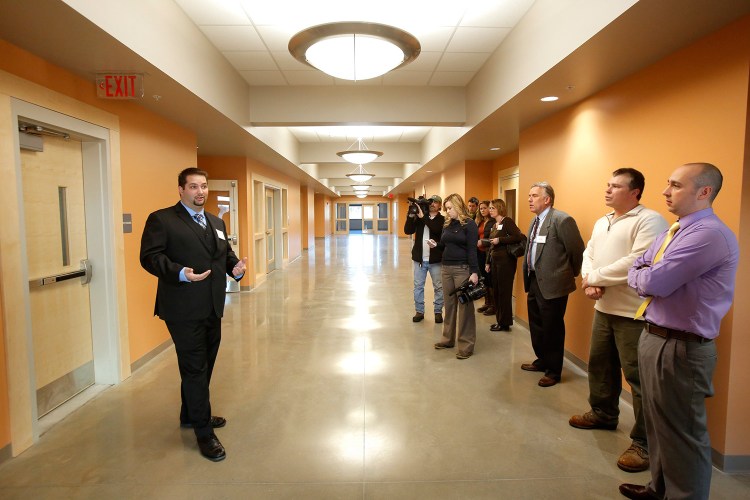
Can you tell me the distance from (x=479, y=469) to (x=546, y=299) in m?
1.61

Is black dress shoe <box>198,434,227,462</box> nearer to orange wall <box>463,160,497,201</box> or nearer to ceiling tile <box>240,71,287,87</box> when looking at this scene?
ceiling tile <box>240,71,287,87</box>

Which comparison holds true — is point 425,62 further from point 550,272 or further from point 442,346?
point 442,346

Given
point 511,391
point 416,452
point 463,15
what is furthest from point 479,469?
point 463,15

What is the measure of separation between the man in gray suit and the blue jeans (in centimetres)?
169

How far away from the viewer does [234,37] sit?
439cm

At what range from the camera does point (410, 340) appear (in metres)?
5.09

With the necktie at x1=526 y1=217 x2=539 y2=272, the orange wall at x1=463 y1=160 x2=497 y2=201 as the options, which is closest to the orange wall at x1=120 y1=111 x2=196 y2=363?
the necktie at x1=526 y1=217 x2=539 y2=272

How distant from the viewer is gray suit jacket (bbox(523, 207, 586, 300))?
3566 millimetres

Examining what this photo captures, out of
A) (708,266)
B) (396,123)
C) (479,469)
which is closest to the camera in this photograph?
(708,266)

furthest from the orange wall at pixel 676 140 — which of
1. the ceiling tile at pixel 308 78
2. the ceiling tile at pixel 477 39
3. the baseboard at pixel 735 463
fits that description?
the ceiling tile at pixel 308 78

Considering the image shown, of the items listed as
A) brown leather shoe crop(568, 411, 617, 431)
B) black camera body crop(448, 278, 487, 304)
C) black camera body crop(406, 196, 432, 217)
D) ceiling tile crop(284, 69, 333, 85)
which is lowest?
brown leather shoe crop(568, 411, 617, 431)

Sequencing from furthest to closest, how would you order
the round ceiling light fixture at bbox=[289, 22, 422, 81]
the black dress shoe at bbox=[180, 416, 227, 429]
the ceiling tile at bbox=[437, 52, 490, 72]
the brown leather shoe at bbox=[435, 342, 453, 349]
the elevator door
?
the ceiling tile at bbox=[437, 52, 490, 72], the brown leather shoe at bbox=[435, 342, 453, 349], the elevator door, the black dress shoe at bbox=[180, 416, 227, 429], the round ceiling light fixture at bbox=[289, 22, 422, 81]

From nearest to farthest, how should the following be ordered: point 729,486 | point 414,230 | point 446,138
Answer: point 729,486 → point 414,230 → point 446,138

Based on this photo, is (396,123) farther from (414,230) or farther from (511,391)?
(511,391)
